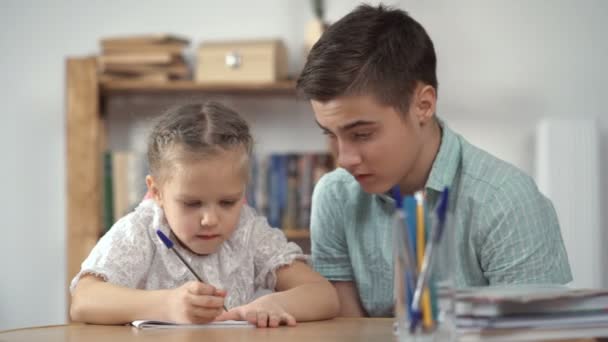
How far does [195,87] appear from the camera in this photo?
313 centimetres

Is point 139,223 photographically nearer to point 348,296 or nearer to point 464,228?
point 348,296

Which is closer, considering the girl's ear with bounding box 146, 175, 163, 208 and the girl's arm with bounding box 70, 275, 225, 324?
the girl's arm with bounding box 70, 275, 225, 324

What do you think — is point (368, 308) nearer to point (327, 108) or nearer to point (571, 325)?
point (327, 108)

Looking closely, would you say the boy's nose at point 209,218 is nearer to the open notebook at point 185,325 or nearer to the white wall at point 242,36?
the open notebook at point 185,325

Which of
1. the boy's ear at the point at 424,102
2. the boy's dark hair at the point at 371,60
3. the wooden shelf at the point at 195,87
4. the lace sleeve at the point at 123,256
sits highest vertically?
the wooden shelf at the point at 195,87

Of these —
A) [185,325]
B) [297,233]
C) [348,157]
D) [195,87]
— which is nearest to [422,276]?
[185,325]

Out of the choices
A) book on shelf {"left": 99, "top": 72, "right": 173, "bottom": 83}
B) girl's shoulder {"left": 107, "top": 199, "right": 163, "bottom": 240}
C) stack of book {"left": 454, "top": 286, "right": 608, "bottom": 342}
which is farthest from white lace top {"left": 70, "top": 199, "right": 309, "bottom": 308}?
book on shelf {"left": 99, "top": 72, "right": 173, "bottom": 83}

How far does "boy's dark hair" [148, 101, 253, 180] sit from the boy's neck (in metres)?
0.34

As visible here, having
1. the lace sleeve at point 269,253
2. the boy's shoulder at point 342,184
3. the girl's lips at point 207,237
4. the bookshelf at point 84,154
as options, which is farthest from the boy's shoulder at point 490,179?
the bookshelf at point 84,154

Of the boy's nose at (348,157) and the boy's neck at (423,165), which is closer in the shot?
the boy's nose at (348,157)

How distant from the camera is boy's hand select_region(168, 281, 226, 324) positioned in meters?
1.14

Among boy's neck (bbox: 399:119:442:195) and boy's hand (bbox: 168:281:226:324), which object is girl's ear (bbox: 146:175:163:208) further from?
boy's neck (bbox: 399:119:442:195)

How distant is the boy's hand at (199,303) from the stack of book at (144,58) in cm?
205

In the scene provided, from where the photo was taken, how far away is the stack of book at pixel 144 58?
10.1ft
